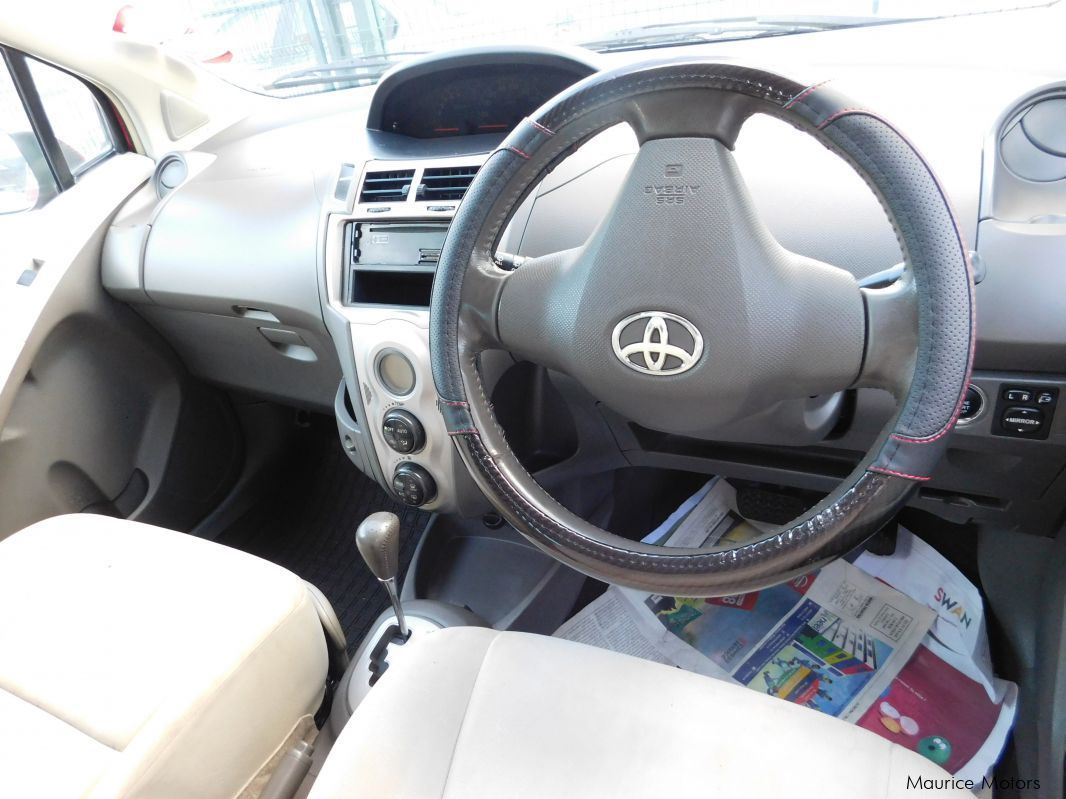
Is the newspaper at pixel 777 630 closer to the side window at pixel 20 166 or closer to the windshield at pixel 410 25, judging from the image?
the windshield at pixel 410 25

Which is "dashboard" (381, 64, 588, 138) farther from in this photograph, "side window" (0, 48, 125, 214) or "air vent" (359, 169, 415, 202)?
"side window" (0, 48, 125, 214)

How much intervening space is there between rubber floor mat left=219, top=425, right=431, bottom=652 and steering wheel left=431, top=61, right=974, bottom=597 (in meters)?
0.95

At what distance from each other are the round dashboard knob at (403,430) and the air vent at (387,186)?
0.97 feet

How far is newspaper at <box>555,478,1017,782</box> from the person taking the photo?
3.48 feet

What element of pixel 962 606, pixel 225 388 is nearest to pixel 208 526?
pixel 225 388

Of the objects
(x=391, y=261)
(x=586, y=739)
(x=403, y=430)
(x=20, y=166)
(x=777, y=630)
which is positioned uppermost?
(x=20, y=166)

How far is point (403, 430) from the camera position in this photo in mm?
996

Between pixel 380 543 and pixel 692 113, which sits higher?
pixel 692 113

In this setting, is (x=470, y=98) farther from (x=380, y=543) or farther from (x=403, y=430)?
(x=380, y=543)

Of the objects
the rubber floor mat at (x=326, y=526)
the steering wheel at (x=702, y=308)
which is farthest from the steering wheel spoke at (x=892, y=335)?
the rubber floor mat at (x=326, y=526)

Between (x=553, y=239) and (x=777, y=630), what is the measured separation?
0.73 m

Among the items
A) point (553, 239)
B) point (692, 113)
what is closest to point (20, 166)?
point (553, 239)

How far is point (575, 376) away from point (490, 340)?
3.8 inches

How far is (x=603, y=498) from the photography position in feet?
4.60
